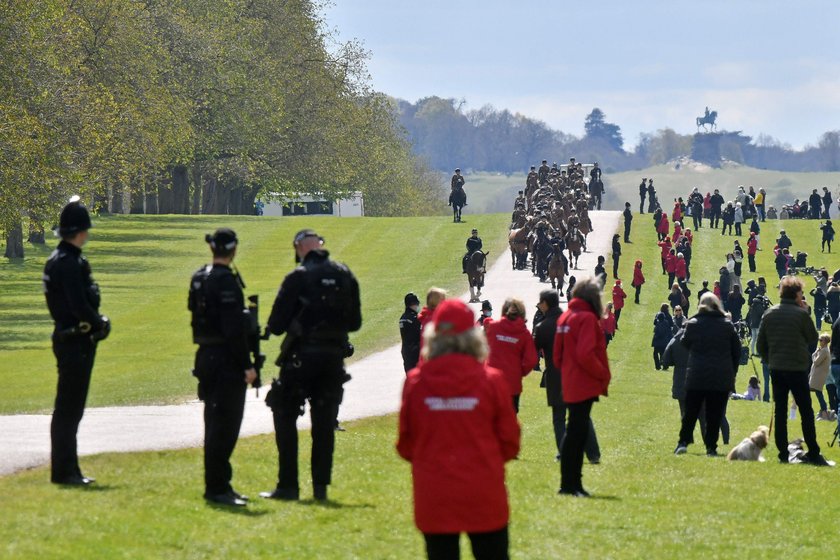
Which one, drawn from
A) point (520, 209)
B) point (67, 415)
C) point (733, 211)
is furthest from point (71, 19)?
point (67, 415)

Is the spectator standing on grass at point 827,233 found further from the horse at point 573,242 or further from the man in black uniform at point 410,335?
the man in black uniform at point 410,335

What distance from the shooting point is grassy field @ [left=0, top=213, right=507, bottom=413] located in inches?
1001

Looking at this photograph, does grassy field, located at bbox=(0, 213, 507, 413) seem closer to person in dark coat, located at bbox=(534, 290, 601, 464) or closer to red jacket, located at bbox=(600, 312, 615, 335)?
red jacket, located at bbox=(600, 312, 615, 335)

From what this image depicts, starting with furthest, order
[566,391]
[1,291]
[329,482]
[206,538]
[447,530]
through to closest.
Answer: [1,291] < [566,391] < [329,482] < [206,538] < [447,530]

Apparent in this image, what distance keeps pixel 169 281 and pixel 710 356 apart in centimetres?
3410

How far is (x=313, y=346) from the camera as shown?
11000 mm

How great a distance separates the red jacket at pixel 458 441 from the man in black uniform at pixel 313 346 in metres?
3.54

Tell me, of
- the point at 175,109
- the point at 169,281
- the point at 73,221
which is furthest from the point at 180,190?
the point at 73,221

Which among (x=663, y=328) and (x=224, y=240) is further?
(x=663, y=328)

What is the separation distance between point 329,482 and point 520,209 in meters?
39.8

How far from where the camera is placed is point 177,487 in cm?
1180

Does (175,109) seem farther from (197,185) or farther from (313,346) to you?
(313,346)

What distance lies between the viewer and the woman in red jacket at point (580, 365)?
12.1 metres

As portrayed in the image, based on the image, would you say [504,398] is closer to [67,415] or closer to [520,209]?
[67,415]
